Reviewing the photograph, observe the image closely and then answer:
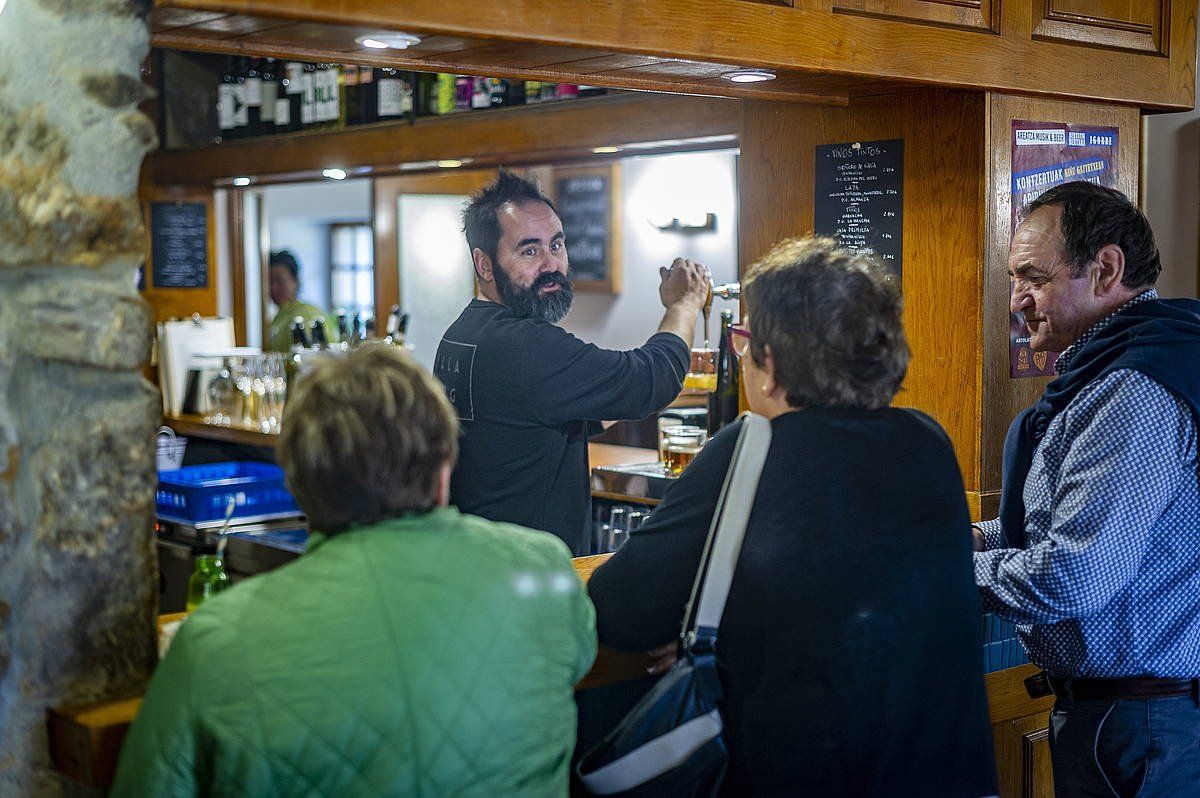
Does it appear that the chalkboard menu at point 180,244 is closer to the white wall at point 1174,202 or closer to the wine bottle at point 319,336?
the wine bottle at point 319,336

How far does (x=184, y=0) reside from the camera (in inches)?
71.1

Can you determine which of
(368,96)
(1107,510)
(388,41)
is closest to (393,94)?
(368,96)

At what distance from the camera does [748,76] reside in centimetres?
262

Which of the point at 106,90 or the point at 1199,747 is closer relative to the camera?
the point at 106,90

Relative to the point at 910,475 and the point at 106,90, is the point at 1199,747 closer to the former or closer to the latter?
the point at 910,475

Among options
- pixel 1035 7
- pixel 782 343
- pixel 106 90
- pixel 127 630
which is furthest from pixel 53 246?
pixel 1035 7

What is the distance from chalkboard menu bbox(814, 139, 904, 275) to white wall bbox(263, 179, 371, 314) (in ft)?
30.2

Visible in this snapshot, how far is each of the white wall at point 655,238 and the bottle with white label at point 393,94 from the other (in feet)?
6.76

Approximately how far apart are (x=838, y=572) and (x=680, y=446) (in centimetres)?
219

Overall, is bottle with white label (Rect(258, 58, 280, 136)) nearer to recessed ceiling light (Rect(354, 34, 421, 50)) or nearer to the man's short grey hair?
recessed ceiling light (Rect(354, 34, 421, 50))

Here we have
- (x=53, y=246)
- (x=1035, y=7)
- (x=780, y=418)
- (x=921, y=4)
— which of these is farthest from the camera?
(x=1035, y=7)

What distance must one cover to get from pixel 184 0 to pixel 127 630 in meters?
0.84

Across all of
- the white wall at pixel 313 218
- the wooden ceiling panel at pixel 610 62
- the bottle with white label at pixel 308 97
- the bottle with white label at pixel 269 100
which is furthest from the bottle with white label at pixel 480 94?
the white wall at pixel 313 218

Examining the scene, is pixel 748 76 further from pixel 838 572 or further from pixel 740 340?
pixel 838 572
